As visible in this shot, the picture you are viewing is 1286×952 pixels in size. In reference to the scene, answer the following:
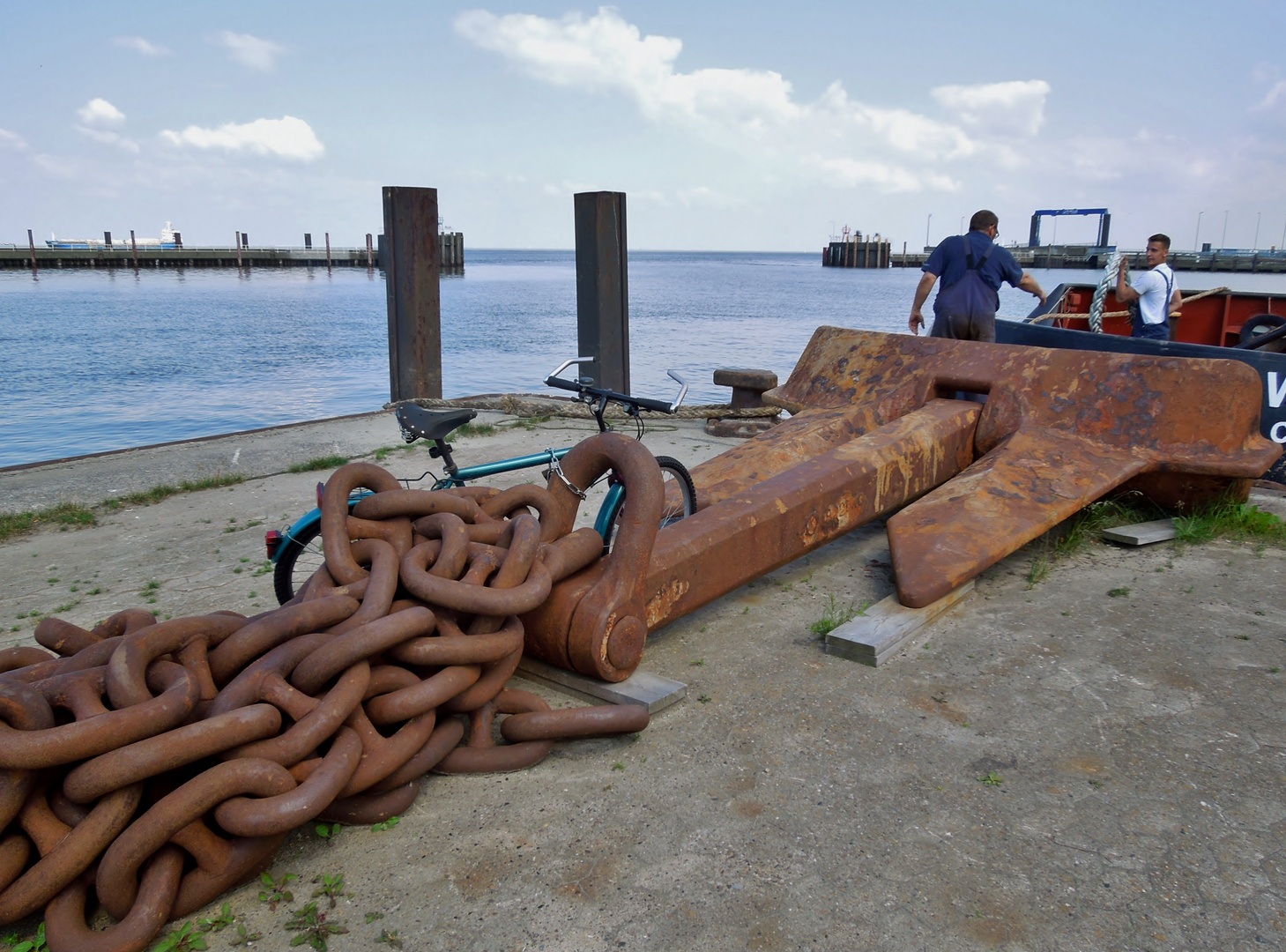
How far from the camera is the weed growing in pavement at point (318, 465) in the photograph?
6062 millimetres

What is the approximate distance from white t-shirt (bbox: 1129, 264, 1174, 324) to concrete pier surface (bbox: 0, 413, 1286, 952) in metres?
3.74

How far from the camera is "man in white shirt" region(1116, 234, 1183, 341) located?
6.87 meters

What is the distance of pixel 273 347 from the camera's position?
81.5ft

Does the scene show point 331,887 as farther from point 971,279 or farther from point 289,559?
point 971,279

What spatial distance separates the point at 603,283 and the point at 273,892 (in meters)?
7.63

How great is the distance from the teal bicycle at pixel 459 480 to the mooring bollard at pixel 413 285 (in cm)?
464

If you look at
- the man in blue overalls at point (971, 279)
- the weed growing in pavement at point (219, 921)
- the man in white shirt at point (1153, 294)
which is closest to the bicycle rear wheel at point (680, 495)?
the weed growing in pavement at point (219, 921)

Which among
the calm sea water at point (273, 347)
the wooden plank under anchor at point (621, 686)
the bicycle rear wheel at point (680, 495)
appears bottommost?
the calm sea water at point (273, 347)

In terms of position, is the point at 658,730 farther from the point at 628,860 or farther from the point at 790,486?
the point at 790,486

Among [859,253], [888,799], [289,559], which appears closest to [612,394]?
[289,559]

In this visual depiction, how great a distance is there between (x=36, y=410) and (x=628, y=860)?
16.5m

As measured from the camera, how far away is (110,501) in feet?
17.4

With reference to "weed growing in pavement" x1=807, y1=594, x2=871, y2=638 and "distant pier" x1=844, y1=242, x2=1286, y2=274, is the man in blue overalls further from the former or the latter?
"distant pier" x1=844, y1=242, x2=1286, y2=274

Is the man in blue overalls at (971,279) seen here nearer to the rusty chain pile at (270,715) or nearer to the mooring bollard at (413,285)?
the rusty chain pile at (270,715)
